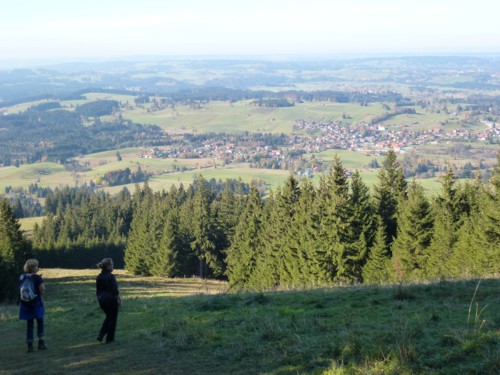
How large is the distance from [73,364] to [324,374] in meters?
5.37

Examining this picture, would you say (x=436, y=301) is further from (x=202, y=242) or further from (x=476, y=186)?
(x=202, y=242)

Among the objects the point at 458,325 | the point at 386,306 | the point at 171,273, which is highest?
the point at 458,325

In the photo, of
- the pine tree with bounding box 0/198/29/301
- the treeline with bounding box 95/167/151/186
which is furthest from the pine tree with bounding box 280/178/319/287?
the treeline with bounding box 95/167/151/186

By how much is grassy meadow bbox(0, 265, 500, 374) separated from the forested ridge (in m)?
6.95

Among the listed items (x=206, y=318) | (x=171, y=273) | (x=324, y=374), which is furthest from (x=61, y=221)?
(x=324, y=374)

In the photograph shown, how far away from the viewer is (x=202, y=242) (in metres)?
67.7

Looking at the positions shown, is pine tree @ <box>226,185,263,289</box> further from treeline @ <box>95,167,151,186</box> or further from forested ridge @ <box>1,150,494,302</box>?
treeline @ <box>95,167,151,186</box>

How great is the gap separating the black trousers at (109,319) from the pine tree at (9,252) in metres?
23.6

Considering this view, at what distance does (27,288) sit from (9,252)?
31209 mm

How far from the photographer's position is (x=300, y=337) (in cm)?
1022

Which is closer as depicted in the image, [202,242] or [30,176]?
[202,242]

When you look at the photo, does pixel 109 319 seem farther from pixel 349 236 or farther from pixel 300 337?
pixel 349 236

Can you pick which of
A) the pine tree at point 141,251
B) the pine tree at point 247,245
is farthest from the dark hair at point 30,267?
the pine tree at point 141,251

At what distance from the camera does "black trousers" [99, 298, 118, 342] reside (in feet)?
39.8
